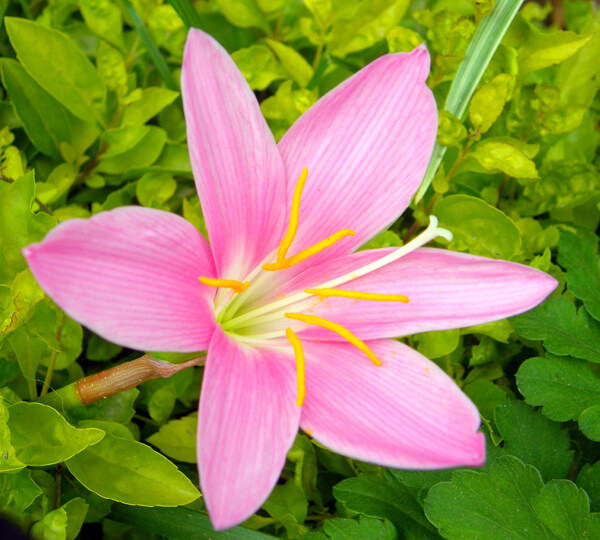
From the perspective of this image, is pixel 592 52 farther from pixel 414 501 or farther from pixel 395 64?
pixel 414 501

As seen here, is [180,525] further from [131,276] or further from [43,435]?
[131,276]

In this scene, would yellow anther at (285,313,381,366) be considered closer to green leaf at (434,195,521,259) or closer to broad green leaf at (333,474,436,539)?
broad green leaf at (333,474,436,539)

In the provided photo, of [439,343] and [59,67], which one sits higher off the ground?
[59,67]

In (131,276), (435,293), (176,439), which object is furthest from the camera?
(176,439)

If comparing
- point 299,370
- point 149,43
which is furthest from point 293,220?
point 149,43

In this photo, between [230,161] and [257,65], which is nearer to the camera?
[230,161]

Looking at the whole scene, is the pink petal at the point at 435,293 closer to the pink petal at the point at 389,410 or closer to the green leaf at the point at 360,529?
the pink petal at the point at 389,410

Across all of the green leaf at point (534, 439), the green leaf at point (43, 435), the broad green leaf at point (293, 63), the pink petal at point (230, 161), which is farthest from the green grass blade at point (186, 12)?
the green leaf at point (534, 439)
